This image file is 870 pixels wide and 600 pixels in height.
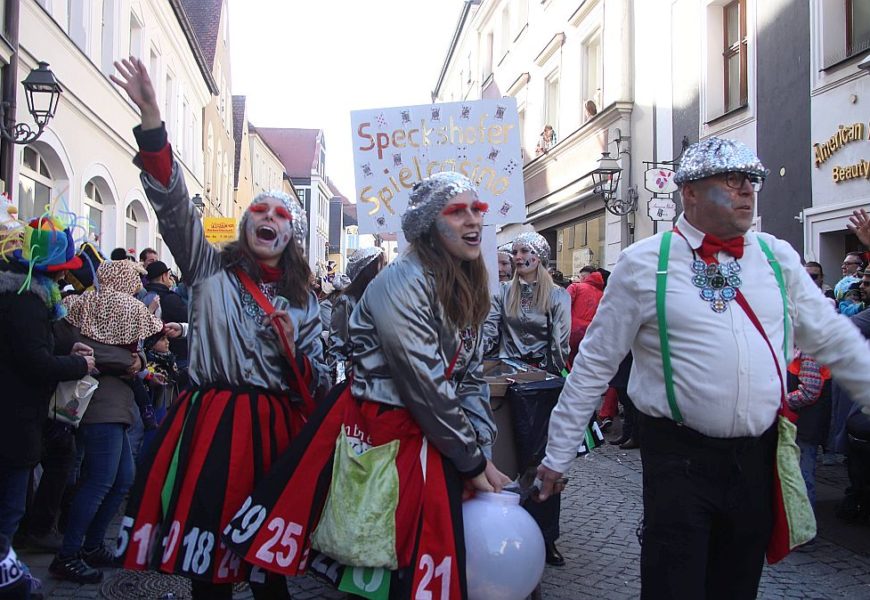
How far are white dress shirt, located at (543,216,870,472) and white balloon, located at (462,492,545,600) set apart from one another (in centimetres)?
29

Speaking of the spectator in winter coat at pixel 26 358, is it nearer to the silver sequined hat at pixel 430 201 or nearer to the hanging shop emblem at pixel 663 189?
the silver sequined hat at pixel 430 201

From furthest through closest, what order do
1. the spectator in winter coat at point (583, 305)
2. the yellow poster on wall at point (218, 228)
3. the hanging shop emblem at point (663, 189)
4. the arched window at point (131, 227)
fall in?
the arched window at point (131, 227) < the yellow poster on wall at point (218, 228) < the hanging shop emblem at point (663, 189) < the spectator in winter coat at point (583, 305)

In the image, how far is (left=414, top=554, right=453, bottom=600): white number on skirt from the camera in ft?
7.70

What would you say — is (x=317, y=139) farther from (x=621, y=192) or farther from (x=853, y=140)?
(x=853, y=140)

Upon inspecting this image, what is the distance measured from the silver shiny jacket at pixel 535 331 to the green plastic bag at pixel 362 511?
2678 mm

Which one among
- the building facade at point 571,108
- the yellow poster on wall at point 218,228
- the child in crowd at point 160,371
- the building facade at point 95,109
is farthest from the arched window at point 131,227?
the child in crowd at point 160,371

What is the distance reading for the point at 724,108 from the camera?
1178cm

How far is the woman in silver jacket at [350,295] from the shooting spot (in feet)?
16.8

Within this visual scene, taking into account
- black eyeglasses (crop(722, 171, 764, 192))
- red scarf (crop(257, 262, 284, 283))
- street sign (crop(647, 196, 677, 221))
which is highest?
street sign (crop(647, 196, 677, 221))

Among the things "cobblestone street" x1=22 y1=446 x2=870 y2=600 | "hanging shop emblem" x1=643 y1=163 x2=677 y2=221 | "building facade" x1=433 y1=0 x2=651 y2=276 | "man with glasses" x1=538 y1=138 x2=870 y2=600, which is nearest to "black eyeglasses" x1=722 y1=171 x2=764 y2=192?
"man with glasses" x1=538 y1=138 x2=870 y2=600

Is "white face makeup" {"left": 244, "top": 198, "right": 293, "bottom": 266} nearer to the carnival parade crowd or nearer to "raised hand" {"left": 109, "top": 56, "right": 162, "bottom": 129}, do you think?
the carnival parade crowd

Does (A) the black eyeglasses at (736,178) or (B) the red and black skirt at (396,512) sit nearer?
(B) the red and black skirt at (396,512)

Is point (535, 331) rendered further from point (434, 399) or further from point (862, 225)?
point (434, 399)

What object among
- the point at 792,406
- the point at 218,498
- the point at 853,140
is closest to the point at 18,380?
the point at 218,498
